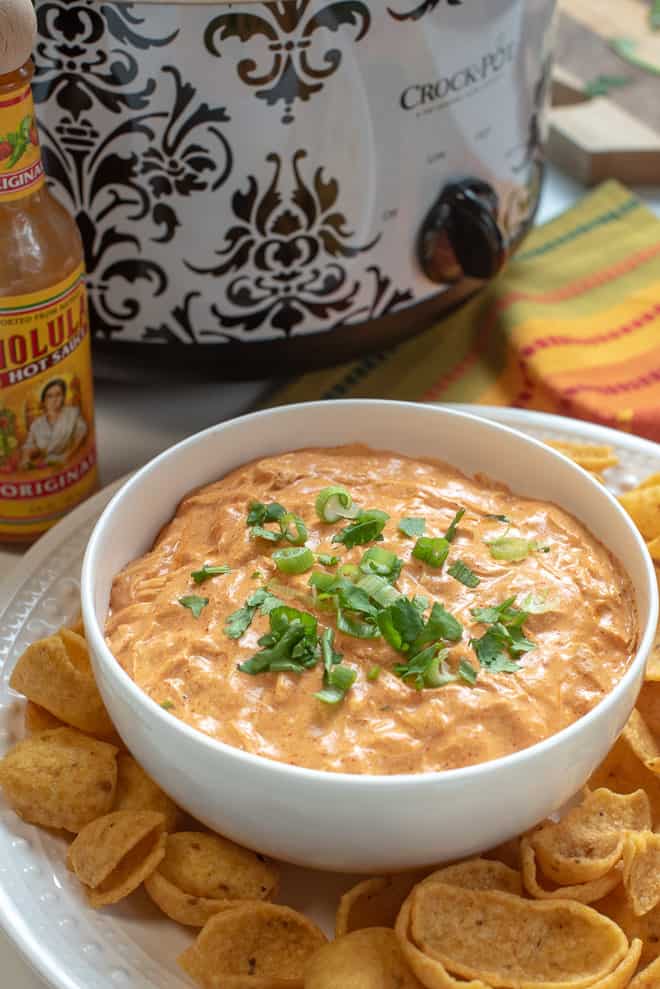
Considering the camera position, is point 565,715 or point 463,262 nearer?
point 565,715

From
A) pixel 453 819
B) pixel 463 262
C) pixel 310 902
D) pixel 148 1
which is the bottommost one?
pixel 310 902

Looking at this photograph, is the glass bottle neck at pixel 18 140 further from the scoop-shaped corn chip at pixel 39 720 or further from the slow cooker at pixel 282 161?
the scoop-shaped corn chip at pixel 39 720

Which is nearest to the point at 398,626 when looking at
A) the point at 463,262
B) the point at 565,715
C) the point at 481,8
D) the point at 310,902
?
the point at 565,715

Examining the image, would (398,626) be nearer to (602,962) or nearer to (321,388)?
(602,962)

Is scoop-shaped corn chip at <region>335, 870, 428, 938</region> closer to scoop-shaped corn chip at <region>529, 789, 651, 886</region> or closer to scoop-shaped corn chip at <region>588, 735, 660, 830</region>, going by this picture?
scoop-shaped corn chip at <region>529, 789, 651, 886</region>

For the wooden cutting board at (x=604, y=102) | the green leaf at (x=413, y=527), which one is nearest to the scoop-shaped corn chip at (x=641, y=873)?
the green leaf at (x=413, y=527)

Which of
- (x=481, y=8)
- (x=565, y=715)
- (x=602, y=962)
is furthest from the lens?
(x=481, y=8)
